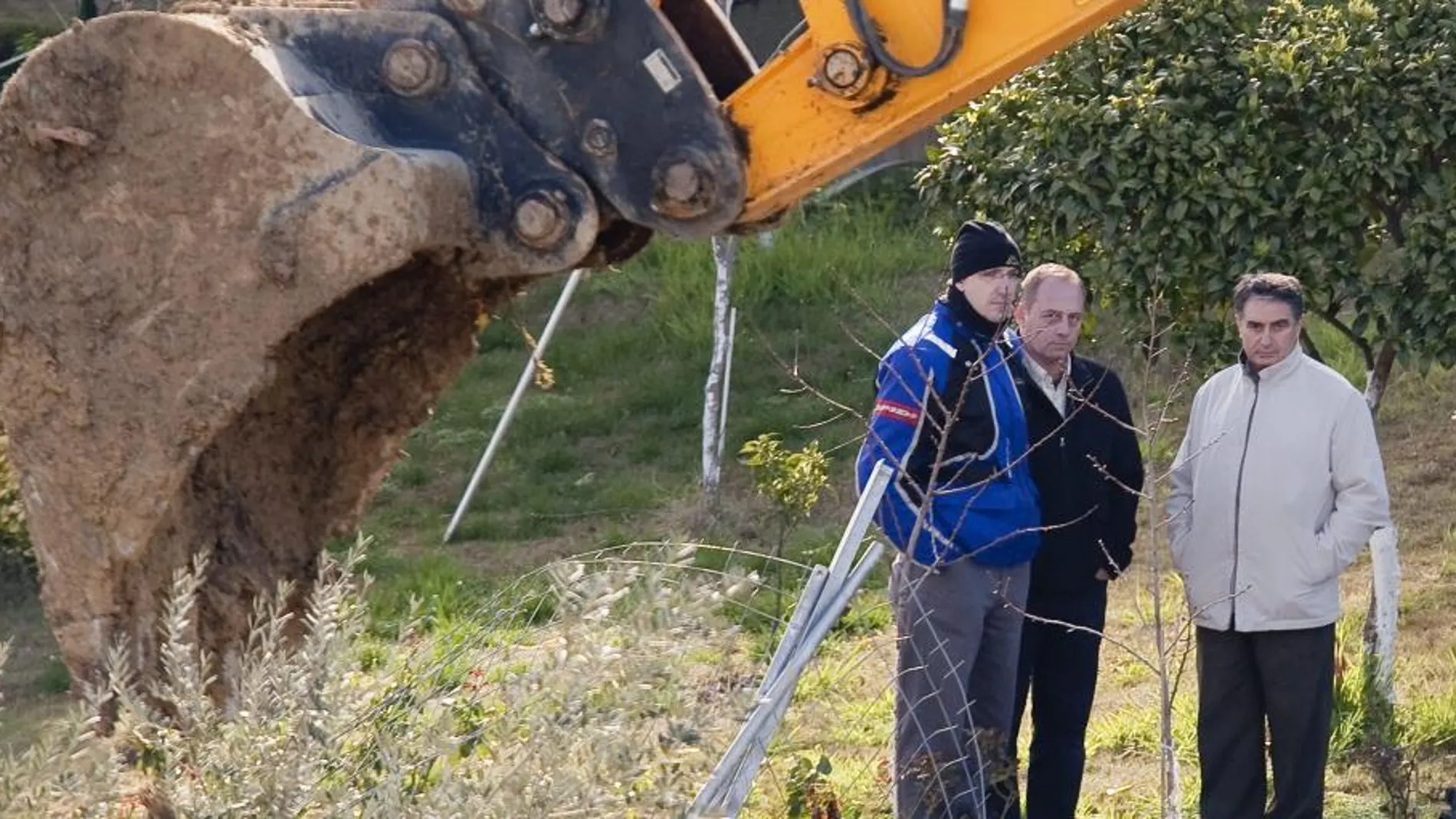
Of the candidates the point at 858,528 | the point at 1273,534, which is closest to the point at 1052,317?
the point at 1273,534

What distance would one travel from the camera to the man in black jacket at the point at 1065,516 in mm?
6238

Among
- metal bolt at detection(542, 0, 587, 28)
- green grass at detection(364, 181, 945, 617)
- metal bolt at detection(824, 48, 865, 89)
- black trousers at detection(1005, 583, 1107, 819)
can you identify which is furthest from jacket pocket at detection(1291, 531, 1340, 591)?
green grass at detection(364, 181, 945, 617)

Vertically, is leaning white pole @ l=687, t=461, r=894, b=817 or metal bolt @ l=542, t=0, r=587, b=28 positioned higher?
metal bolt @ l=542, t=0, r=587, b=28

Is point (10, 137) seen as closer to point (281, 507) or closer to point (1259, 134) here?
point (281, 507)

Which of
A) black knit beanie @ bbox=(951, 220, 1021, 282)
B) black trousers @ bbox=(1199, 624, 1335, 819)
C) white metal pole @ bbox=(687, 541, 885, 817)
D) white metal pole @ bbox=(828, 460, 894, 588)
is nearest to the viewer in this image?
white metal pole @ bbox=(687, 541, 885, 817)

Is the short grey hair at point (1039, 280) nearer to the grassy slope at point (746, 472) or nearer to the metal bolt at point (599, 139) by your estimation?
the grassy slope at point (746, 472)

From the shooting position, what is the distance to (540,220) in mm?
4809

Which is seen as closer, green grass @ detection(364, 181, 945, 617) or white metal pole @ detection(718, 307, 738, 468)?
white metal pole @ detection(718, 307, 738, 468)

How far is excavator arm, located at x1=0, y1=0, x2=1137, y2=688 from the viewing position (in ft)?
15.5

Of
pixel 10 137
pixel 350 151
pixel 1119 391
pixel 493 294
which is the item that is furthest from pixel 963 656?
pixel 10 137

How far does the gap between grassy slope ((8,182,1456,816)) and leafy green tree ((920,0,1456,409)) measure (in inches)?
30.8

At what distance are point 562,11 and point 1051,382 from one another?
2104mm

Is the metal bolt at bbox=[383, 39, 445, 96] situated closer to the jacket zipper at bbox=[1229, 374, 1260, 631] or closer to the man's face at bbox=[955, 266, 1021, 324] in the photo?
the man's face at bbox=[955, 266, 1021, 324]

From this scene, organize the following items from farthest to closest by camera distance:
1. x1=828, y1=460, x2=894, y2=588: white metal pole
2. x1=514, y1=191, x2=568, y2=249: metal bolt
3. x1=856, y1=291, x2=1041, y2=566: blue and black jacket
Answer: x1=856, y1=291, x2=1041, y2=566: blue and black jacket
x1=514, y1=191, x2=568, y2=249: metal bolt
x1=828, y1=460, x2=894, y2=588: white metal pole
